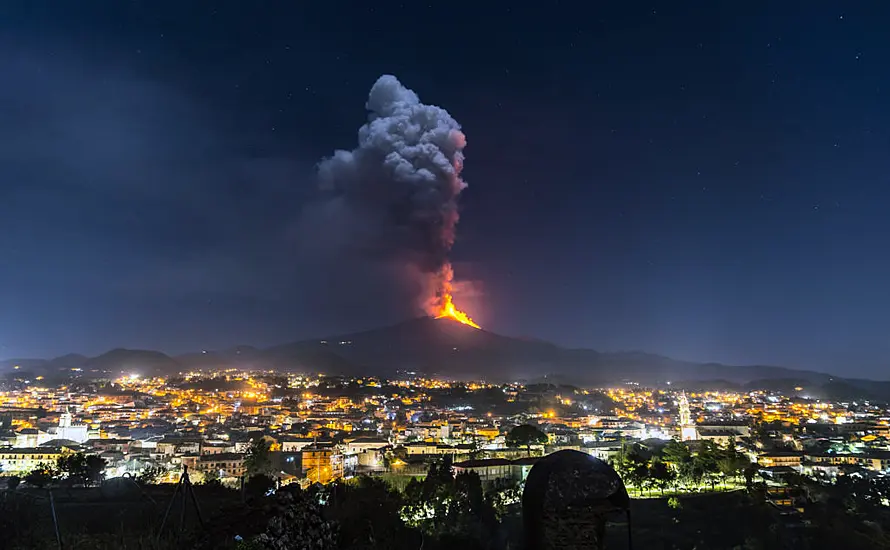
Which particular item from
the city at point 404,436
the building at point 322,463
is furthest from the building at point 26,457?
the building at point 322,463

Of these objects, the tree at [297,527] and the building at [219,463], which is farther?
the building at [219,463]

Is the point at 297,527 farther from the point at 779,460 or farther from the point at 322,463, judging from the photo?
the point at 779,460

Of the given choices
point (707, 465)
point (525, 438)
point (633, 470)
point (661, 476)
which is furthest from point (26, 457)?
point (707, 465)

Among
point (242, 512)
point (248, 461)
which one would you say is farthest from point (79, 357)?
point (242, 512)

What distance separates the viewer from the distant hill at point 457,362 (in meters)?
125

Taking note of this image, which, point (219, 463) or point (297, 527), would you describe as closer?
point (297, 527)

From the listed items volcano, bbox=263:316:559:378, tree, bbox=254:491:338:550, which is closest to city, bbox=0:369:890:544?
tree, bbox=254:491:338:550

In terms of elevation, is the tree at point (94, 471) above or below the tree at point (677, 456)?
above

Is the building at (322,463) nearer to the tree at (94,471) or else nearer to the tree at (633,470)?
the tree at (94,471)

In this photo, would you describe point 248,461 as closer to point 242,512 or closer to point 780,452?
point 242,512

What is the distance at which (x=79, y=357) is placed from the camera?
453 feet

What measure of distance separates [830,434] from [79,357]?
481 ft

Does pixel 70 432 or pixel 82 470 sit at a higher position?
pixel 82 470

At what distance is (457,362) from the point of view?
13738 centimetres
